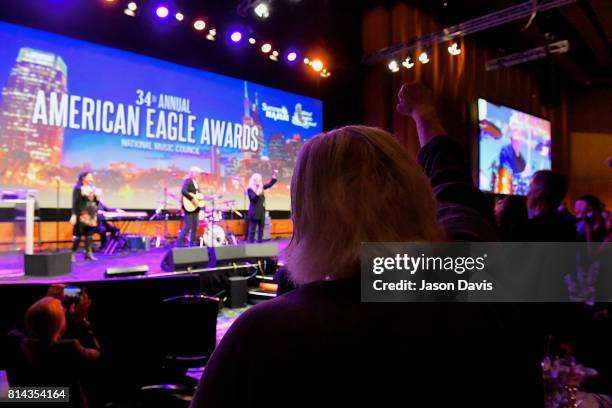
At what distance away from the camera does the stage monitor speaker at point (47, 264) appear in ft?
14.2

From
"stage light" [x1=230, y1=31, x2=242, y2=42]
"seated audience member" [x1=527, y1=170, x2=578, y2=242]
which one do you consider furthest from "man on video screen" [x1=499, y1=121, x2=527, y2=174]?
"seated audience member" [x1=527, y1=170, x2=578, y2=242]

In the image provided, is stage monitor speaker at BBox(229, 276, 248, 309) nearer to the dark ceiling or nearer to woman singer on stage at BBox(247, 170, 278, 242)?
woman singer on stage at BBox(247, 170, 278, 242)

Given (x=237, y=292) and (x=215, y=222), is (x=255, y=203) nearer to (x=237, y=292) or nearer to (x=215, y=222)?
(x=215, y=222)

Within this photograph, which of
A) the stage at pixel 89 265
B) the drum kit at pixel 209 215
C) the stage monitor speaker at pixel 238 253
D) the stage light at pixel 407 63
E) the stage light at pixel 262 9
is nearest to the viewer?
the stage at pixel 89 265

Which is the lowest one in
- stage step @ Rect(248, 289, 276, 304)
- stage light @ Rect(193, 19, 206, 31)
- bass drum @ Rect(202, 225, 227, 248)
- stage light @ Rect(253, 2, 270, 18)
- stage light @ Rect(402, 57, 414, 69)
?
stage step @ Rect(248, 289, 276, 304)

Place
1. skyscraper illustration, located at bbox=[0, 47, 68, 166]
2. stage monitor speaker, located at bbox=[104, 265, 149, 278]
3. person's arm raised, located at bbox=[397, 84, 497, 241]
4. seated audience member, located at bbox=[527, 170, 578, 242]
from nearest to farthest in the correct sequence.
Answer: person's arm raised, located at bbox=[397, 84, 497, 241], seated audience member, located at bbox=[527, 170, 578, 242], stage monitor speaker, located at bbox=[104, 265, 149, 278], skyscraper illustration, located at bbox=[0, 47, 68, 166]

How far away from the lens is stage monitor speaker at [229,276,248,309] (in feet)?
15.7

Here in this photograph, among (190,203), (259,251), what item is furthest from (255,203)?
(259,251)

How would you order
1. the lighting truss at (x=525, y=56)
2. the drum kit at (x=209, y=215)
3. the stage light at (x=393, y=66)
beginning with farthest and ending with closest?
the stage light at (x=393, y=66), the lighting truss at (x=525, y=56), the drum kit at (x=209, y=215)

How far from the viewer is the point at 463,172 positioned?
3.02 feet

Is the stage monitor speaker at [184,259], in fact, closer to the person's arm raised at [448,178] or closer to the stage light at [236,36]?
the stage light at [236,36]

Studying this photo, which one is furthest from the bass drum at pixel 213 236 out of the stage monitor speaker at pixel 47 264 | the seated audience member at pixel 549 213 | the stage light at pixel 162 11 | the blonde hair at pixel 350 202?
the blonde hair at pixel 350 202

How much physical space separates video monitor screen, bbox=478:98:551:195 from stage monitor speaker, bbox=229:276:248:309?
20.4ft

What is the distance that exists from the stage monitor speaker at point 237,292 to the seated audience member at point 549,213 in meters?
3.50
